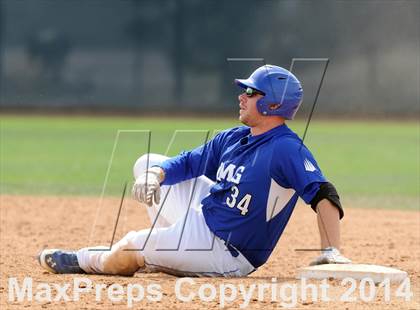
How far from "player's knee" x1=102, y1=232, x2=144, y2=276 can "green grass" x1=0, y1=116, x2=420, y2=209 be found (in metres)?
4.46

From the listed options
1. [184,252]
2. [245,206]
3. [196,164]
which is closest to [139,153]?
[196,164]

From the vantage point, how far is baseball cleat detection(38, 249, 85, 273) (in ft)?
16.9

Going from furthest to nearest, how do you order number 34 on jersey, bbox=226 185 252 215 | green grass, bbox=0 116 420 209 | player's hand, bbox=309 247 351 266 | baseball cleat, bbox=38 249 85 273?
green grass, bbox=0 116 420 209 → baseball cleat, bbox=38 249 85 273 → number 34 on jersey, bbox=226 185 252 215 → player's hand, bbox=309 247 351 266

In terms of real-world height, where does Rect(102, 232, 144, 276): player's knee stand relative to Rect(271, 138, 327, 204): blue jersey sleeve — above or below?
→ below

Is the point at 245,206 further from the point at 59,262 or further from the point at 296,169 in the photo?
the point at 59,262

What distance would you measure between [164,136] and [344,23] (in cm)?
900

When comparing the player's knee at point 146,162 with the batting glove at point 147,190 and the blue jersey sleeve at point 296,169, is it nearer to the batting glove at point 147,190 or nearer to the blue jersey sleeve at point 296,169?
the batting glove at point 147,190

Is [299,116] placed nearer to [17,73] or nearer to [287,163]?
[17,73]

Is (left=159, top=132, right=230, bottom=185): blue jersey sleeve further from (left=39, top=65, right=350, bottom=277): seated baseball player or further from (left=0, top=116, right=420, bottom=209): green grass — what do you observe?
(left=0, top=116, right=420, bottom=209): green grass

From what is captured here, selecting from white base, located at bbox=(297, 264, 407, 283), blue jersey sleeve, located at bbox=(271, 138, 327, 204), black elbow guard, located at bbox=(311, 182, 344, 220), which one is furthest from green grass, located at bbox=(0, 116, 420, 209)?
white base, located at bbox=(297, 264, 407, 283)

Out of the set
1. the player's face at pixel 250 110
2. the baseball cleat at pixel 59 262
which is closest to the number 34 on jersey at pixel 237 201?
the player's face at pixel 250 110

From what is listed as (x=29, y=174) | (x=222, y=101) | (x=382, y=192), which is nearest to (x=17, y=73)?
(x=222, y=101)

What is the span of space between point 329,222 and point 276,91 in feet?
2.63

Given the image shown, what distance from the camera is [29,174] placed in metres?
12.3
